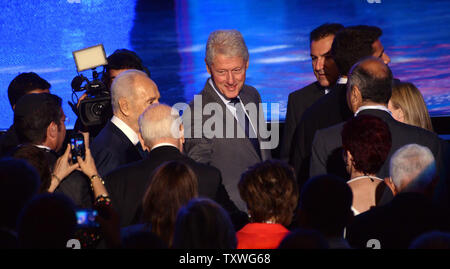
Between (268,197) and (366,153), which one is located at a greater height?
(366,153)

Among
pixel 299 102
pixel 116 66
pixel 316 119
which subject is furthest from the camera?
pixel 116 66

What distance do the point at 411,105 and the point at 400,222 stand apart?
1239 mm

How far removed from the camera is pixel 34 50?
5324 mm

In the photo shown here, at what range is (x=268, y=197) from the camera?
7.63 ft

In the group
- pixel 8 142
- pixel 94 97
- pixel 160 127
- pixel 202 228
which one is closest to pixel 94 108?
pixel 94 97

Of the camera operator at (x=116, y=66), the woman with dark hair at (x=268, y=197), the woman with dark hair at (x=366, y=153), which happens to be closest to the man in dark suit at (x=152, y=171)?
the woman with dark hair at (x=268, y=197)

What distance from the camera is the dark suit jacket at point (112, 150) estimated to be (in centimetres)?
314

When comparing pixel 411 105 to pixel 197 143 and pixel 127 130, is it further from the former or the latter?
pixel 127 130

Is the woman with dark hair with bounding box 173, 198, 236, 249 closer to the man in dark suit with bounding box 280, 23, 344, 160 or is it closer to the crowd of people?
the crowd of people

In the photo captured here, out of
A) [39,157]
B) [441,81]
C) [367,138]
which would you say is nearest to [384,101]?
[367,138]
